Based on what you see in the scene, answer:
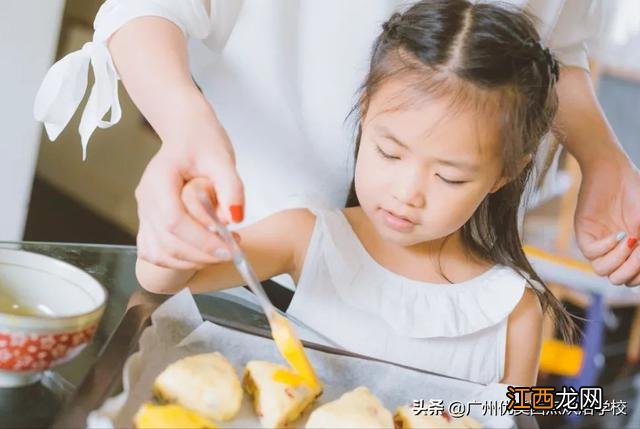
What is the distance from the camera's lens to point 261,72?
120cm

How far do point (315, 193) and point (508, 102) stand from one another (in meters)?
0.35

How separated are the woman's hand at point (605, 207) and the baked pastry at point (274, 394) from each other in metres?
0.55

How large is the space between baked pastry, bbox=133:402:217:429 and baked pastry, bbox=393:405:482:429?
0.21 meters

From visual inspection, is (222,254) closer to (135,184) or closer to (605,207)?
(605,207)

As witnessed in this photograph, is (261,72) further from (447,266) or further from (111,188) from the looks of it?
(111,188)

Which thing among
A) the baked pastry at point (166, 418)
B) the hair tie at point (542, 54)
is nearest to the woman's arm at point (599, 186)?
the hair tie at point (542, 54)

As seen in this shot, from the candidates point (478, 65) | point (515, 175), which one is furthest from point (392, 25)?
point (515, 175)

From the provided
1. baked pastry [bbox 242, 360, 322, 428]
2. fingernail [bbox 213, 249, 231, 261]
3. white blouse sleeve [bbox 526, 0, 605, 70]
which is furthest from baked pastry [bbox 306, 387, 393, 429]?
white blouse sleeve [bbox 526, 0, 605, 70]

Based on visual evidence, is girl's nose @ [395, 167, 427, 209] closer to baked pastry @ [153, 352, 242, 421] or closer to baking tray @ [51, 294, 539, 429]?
baking tray @ [51, 294, 539, 429]

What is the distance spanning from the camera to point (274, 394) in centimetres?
80

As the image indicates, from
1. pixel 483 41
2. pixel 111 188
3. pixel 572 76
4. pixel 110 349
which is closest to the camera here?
pixel 110 349

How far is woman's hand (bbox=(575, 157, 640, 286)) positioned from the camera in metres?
1.20

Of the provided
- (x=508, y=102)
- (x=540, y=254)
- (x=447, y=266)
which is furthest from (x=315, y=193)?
(x=540, y=254)

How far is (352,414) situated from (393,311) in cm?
37
